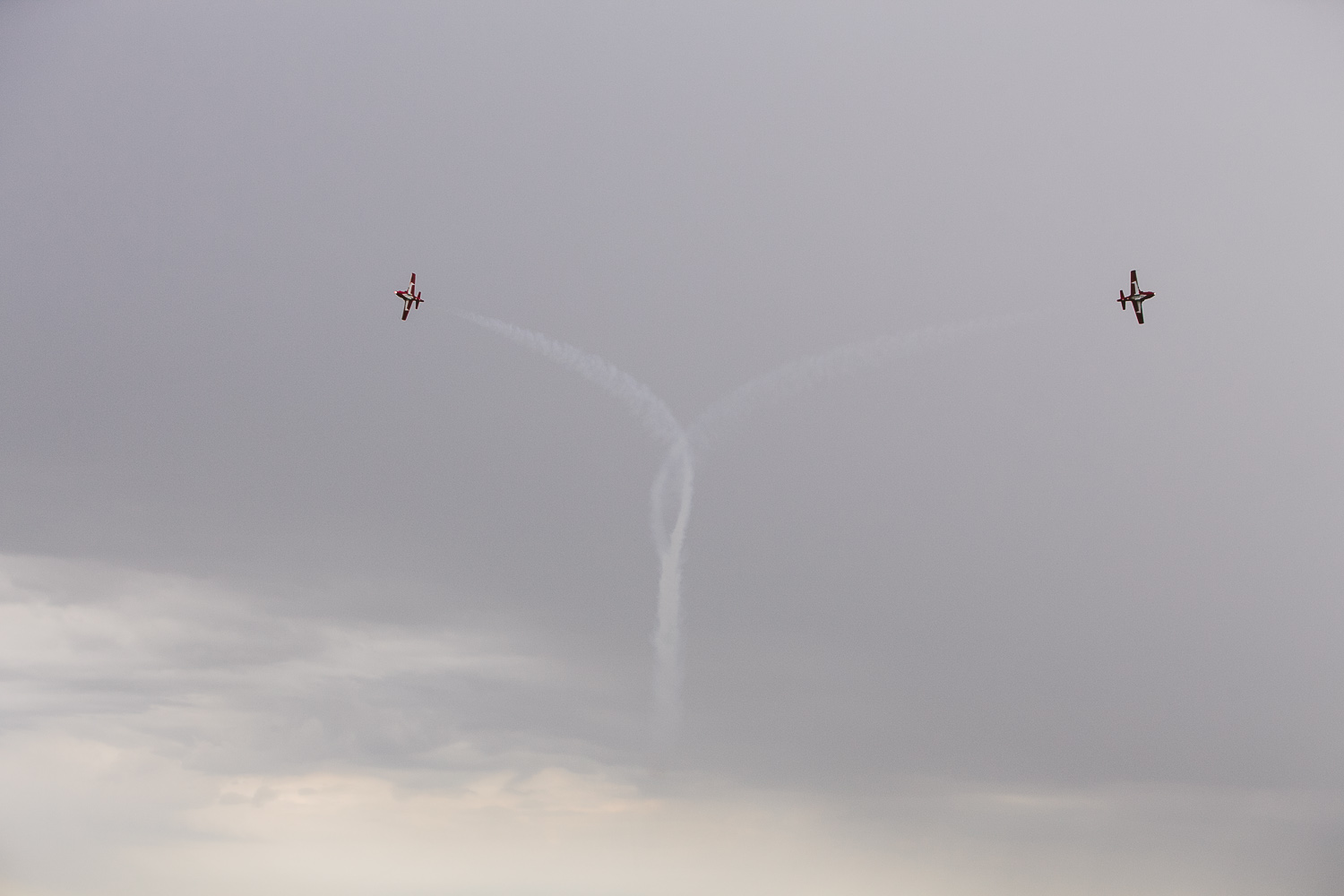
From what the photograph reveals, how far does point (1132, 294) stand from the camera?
107312 mm

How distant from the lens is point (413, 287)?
11344cm

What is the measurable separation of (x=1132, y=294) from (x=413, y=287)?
6690cm
